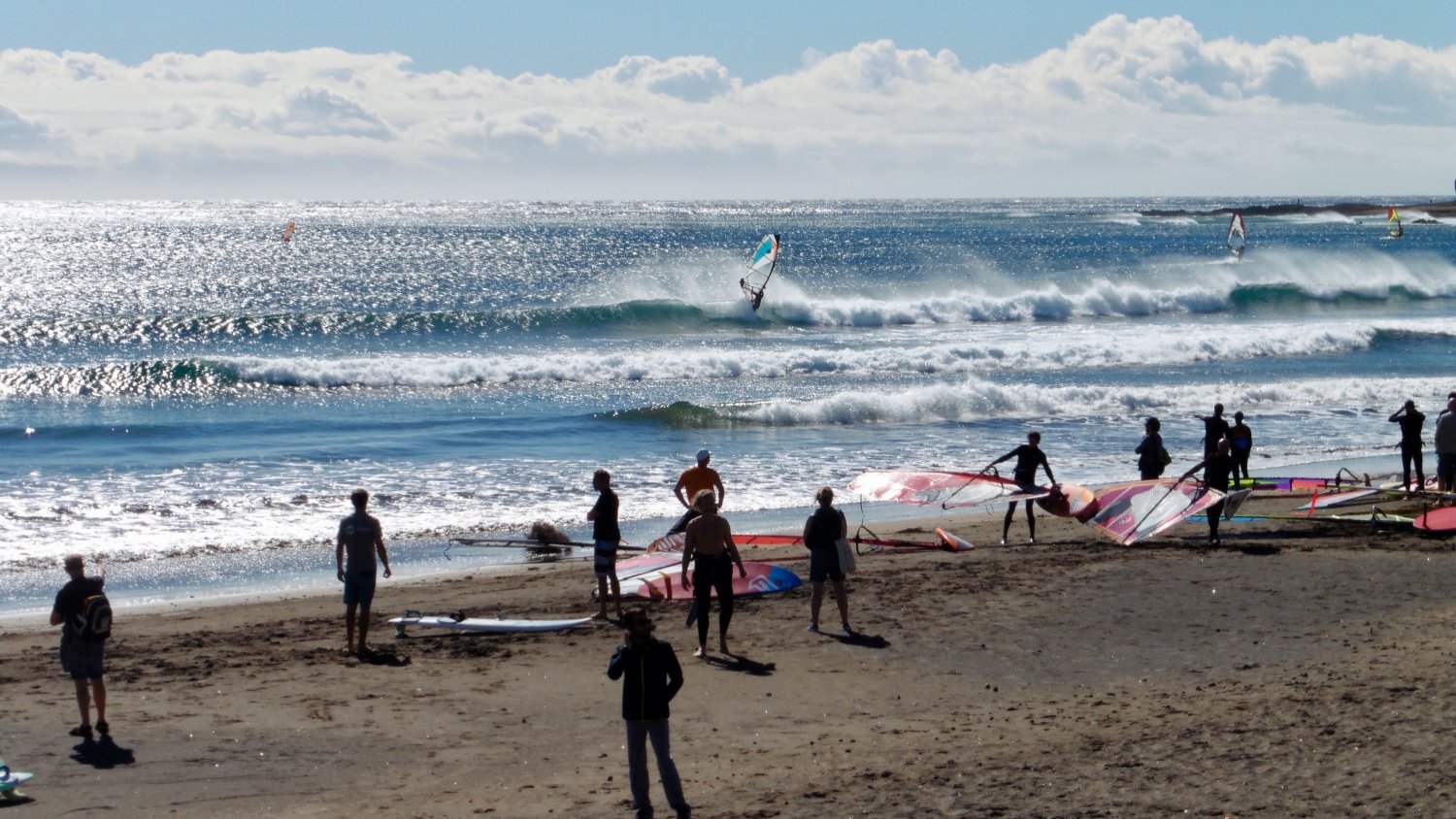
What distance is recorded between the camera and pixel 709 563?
9211mm

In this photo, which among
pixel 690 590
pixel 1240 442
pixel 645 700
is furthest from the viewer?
pixel 1240 442

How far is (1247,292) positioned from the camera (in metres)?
47.5

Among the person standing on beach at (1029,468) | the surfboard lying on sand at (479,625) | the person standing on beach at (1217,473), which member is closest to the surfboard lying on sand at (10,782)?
the surfboard lying on sand at (479,625)

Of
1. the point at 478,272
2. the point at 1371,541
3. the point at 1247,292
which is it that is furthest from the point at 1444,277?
the point at 1371,541

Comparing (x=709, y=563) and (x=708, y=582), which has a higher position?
(x=709, y=563)

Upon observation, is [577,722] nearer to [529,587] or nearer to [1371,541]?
[529,587]

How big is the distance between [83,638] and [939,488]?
920 centimetres

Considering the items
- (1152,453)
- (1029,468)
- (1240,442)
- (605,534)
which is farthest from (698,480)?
(1240,442)

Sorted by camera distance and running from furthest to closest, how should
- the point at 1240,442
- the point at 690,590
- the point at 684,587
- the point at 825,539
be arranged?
the point at 1240,442
the point at 690,590
the point at 825,539
the point at 684,587

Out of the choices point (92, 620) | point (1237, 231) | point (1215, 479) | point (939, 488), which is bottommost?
point (939, 488)

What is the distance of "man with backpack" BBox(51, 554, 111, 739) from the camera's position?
762 centimetres

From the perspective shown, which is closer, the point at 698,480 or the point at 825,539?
the point at 825,539

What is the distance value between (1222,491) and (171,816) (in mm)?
9779

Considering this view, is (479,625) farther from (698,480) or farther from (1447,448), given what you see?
(1447,448)
